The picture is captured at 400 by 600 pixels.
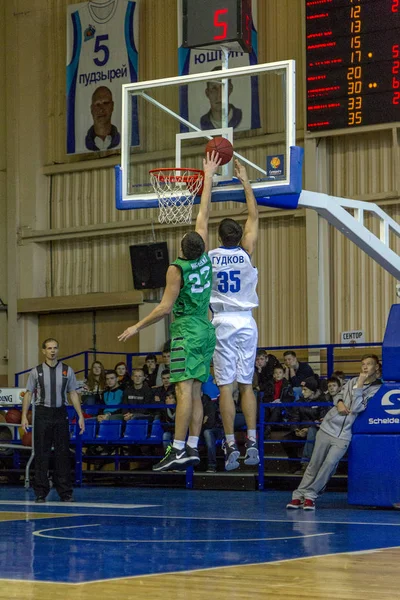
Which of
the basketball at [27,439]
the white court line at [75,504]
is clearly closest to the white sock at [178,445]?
the white court line at [75,504]

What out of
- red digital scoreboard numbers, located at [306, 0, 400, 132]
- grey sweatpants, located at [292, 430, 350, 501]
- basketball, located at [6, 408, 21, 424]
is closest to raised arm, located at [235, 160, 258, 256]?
grey sweatpants, located at [292, 430, 350, 501]

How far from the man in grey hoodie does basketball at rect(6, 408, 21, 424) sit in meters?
7.42

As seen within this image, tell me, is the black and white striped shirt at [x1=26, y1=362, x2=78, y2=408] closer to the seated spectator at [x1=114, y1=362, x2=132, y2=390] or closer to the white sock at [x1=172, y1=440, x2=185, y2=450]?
the seated spectator at [x1=114, y1=362, x2=132, y2=390]

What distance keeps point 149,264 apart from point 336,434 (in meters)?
10.1

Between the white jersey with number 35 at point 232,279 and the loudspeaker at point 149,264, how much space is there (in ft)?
41.5

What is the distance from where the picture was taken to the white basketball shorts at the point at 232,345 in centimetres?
957

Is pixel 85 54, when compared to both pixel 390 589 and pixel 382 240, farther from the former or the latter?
pixel 390 589

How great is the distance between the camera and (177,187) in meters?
10.4

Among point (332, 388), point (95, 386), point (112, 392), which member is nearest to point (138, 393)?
point (112, 392)

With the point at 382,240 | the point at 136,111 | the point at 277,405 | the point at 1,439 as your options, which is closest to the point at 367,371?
the point at 382,240

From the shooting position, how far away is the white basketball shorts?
9.57 metres

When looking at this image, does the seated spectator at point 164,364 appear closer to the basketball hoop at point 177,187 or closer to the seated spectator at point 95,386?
the seated spectator at point 95,386

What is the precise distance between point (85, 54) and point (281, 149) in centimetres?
1408

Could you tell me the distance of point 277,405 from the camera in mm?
16062
